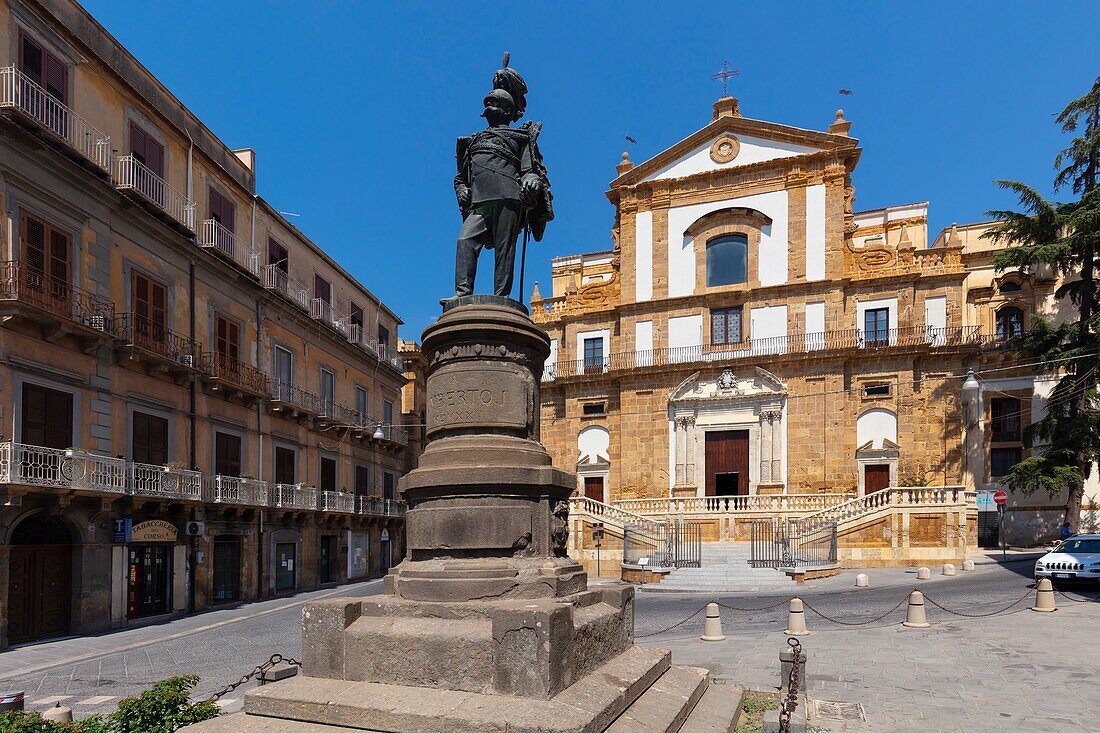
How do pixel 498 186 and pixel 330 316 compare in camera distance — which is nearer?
pixel 498 186

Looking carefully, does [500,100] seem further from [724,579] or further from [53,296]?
[724,579]

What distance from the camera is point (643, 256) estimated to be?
Answer: 1548 inches

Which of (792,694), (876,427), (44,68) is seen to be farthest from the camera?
(876,427)

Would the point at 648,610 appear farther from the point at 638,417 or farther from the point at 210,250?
the point at 638,417

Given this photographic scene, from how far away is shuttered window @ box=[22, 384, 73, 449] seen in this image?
16.2 m

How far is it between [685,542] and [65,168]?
23091 millimetres

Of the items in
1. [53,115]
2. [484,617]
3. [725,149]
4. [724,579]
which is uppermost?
[725,149]

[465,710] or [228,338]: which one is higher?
[228,338]

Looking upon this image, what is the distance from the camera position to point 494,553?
6258 mm

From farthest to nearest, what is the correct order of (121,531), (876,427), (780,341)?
(780,341), (876,427), (121,531)

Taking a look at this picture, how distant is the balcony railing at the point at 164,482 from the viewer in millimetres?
18719

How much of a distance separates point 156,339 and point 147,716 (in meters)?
16.9

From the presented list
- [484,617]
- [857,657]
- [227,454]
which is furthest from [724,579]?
[484,617]

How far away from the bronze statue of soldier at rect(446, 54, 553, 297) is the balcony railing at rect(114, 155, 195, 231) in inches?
598
